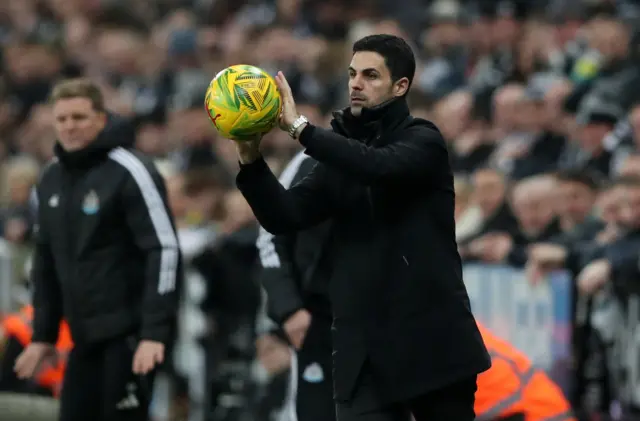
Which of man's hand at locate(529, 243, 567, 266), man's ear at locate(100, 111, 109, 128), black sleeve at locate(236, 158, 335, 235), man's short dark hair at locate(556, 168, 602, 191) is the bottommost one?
man's hand at locate(529, 243, 567, 266)

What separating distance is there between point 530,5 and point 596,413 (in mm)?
5219

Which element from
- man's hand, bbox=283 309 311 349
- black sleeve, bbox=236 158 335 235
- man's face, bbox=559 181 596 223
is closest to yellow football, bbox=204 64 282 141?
black sleeve, bbox=236 158 335 235

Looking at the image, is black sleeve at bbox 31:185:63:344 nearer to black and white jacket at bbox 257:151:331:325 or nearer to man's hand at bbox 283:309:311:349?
black and white jacket at bbox 257:151:331:325

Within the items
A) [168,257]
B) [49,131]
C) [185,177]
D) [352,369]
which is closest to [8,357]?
[168,257]

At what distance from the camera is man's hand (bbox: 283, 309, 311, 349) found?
7.62 m

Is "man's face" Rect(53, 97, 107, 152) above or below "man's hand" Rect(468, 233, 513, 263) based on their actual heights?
Answer: above

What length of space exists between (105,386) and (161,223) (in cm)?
93

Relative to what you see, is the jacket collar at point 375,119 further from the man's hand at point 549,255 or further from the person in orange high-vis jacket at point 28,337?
the person in orange high-vis jacket at point 28,337

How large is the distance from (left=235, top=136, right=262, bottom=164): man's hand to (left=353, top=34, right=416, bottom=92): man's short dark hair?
598 millimetres

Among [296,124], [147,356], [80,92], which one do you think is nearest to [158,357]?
[147,356]

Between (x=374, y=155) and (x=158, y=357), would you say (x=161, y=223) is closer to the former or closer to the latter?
(x=158, y=357)

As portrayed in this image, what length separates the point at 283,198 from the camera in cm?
595

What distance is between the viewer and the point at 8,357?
31.0 feet

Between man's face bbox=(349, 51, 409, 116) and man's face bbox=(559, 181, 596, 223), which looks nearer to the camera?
man's face bbox=(349, 51, 409, 116)
